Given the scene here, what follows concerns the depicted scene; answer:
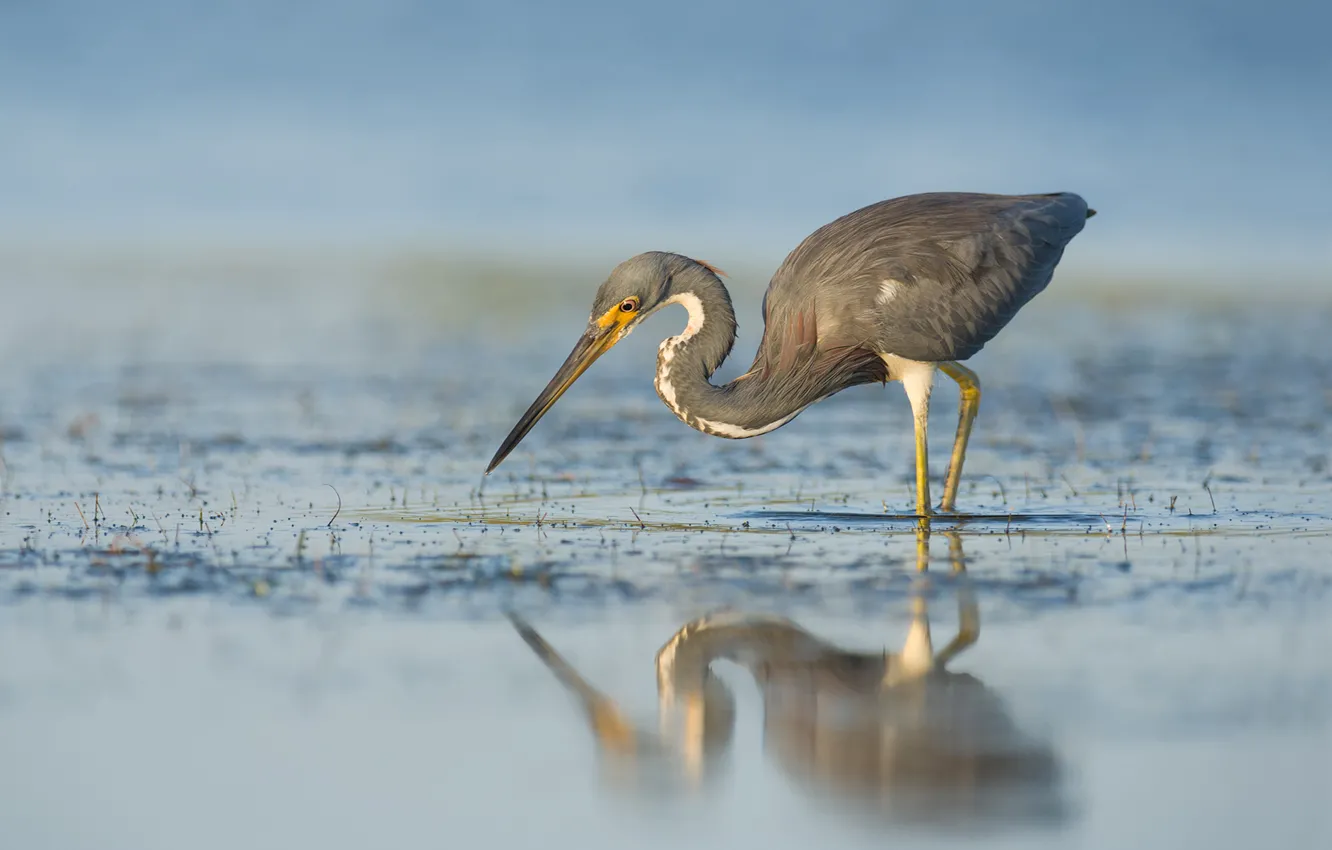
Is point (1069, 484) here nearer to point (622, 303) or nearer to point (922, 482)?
point (922, 482)

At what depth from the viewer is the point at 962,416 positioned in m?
9.37

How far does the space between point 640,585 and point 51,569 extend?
2.26 m

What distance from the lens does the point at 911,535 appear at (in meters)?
7.81

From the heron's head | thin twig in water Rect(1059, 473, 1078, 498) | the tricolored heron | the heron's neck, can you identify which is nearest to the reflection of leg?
the tricolored heron

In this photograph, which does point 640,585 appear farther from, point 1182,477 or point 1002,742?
point 1182,477

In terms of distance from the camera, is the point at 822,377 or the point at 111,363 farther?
the point at 111,363

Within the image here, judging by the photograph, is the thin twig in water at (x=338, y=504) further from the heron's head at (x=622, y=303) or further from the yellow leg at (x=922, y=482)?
the yellow leg at (x=922, y=482)

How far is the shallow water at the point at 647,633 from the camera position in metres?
4.39

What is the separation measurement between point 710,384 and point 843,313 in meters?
0.73

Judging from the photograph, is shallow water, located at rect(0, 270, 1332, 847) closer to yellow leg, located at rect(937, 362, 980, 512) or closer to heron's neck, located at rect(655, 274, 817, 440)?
yellow leg, located at rect(937, 362, 980, 512)

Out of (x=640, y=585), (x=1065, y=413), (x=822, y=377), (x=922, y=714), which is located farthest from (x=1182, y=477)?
(x=922, y=714)

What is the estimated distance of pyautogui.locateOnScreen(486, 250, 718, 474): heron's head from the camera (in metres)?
8.45

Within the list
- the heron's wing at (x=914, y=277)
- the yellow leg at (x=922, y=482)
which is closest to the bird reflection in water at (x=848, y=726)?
the yellow leg at (x=922, y=482)

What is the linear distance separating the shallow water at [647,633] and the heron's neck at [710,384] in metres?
0.46
